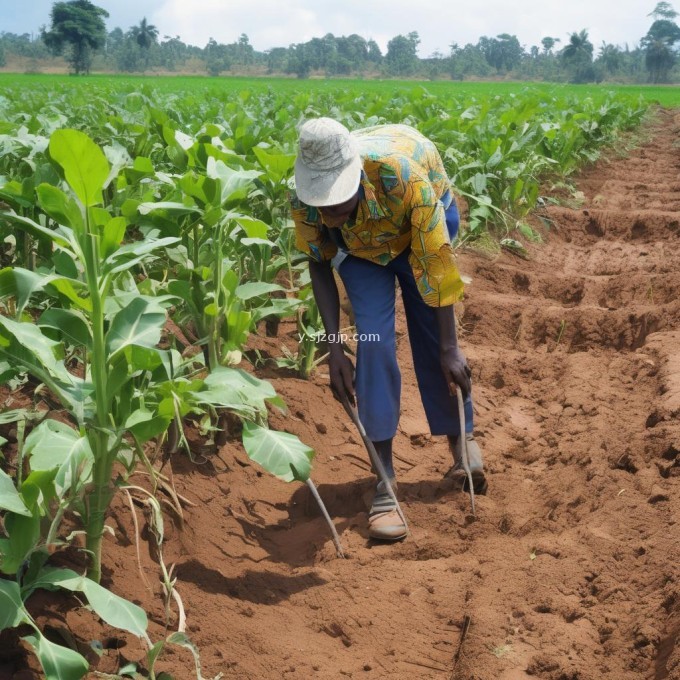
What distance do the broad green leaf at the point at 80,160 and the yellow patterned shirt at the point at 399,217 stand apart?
1.03 meters

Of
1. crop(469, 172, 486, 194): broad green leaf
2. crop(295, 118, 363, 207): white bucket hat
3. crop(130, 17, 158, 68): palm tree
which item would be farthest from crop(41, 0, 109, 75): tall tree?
crop(295, 118, 363, 207): white bucket hat

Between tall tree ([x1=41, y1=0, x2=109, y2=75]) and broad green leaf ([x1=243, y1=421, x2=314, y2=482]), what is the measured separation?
275 feet

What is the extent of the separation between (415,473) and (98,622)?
1.88 m

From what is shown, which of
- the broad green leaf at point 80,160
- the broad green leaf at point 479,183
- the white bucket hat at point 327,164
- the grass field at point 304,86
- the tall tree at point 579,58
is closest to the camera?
the broad green leaf at point 80,160

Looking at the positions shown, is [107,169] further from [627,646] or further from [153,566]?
[627,646]

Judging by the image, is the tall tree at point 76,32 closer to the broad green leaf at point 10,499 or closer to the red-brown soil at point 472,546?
the red-brown soil at point 472,546

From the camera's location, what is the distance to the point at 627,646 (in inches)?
106

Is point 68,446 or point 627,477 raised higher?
point 68,446

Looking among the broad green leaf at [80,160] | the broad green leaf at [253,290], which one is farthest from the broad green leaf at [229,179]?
the broad green leaf at [80,160]

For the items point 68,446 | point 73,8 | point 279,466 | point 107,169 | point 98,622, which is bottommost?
point 98,622

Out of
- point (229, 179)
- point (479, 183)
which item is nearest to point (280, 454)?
point (229, 179)

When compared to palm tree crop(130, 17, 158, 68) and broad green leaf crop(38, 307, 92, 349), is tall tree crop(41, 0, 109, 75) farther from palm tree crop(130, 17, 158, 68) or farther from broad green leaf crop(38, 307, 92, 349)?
broad green leaf crop(38, 307, 92, 349)

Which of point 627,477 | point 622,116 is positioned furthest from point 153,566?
point 622,116

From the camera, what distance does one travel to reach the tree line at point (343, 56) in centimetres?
8412
